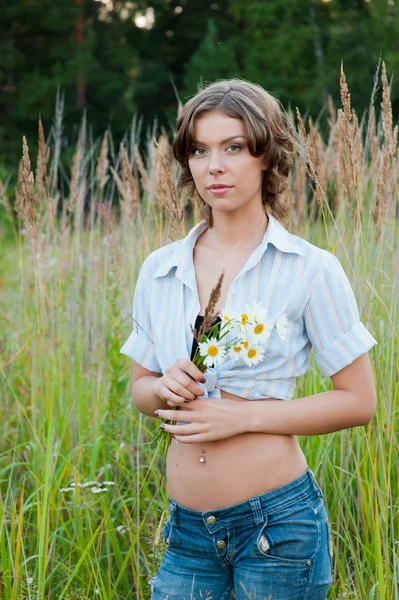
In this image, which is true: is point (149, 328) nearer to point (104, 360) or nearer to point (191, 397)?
point (191, 397)

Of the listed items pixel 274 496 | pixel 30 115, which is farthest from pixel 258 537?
pixel 30 115

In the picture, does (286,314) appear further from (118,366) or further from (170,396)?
(118,366)

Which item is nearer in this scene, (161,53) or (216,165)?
(216,165)

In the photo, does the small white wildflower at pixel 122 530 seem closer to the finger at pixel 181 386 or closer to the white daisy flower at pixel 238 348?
the finger at pixel 181 386

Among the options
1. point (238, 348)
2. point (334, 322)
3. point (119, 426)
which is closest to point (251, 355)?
point (238, 348)

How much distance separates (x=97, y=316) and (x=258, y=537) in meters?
Answer: 1.83

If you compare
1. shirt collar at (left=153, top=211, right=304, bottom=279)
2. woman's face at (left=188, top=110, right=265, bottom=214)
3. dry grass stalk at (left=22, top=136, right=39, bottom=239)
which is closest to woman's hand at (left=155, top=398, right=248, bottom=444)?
shirt collar at (left=153, top=211, right=304, bottom=279)

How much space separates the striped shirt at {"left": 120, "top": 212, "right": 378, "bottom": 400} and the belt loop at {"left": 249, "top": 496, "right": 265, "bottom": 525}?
0.23m

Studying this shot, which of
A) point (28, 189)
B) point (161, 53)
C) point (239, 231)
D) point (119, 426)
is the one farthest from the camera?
point (161, 53)

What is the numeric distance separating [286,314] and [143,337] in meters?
0.42

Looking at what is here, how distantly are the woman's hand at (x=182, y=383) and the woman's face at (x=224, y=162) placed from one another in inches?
15.6

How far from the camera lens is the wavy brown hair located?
1650mm

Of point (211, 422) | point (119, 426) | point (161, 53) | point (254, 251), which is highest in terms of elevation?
point (161, 53)

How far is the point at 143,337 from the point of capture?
1815 mm
